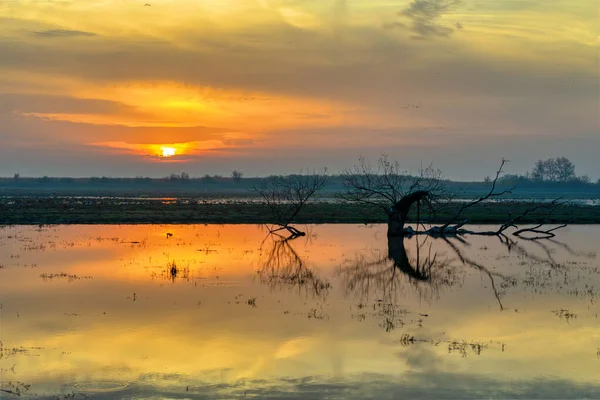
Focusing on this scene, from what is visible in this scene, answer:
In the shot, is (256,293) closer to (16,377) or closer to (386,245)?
(16,377)

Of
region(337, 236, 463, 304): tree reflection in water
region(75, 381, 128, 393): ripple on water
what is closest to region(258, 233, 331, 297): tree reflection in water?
region(337, 236, 463, 304): tree reflection in water

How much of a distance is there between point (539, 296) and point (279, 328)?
10.0 m

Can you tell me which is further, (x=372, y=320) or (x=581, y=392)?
(x=372, y=320)

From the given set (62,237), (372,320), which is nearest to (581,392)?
(372,320)

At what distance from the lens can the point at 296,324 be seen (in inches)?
715

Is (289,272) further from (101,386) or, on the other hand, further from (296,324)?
(101,386)

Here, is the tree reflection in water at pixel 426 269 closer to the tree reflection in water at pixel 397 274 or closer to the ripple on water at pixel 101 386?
the tree reflection in water at pixel 397 274

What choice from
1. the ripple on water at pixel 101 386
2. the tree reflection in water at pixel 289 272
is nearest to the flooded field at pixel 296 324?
the ripple on water at pixel 101 386

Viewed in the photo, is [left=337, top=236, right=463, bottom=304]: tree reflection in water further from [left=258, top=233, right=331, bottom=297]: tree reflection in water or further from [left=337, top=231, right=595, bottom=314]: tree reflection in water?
[left=258, top=233, right=331, bottom=297]: tree reflection in water

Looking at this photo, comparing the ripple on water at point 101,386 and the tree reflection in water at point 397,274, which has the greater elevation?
the tree reflection in water at point 397,274

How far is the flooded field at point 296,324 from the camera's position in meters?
12.9

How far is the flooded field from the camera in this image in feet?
42.4

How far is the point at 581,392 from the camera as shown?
12.5m

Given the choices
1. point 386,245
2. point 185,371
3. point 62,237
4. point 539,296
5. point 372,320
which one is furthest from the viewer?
point 62,237
